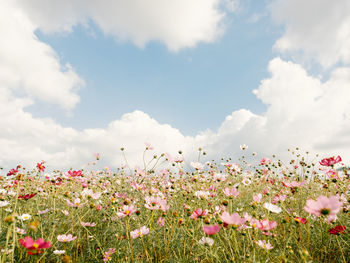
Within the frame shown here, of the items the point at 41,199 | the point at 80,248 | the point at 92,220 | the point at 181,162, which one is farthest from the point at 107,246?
the point at 41,199

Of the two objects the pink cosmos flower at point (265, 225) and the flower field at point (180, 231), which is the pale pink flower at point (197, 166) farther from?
the pink cosmos flower at point (265, 225)

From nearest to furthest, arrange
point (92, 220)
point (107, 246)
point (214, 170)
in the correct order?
point (107, 246) → point (92, 220) → point (214, 170)

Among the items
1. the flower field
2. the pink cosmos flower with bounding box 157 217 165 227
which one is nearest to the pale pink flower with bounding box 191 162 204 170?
the flower field

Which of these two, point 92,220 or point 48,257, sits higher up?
point 92,220

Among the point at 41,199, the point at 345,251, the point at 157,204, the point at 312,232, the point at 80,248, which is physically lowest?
the point at 345,251

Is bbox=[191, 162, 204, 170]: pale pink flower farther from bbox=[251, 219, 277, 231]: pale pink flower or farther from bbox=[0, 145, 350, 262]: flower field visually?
bbox=[251, 219, 277, 231]: pale pink flower

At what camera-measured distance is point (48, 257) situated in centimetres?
173

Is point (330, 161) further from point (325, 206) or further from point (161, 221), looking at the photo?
point (161, 221)

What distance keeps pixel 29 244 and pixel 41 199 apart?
8.12 ft

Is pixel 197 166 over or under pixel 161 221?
over

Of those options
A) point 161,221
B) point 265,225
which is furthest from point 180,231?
point 265,225

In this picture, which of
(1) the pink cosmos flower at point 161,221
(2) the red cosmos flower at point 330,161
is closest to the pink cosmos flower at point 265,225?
(1) the pink cosmos flower at point 161,221

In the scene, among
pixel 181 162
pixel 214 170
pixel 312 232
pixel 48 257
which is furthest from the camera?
pixel 214 170

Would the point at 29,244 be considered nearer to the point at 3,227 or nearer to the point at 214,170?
the point at 3,227
